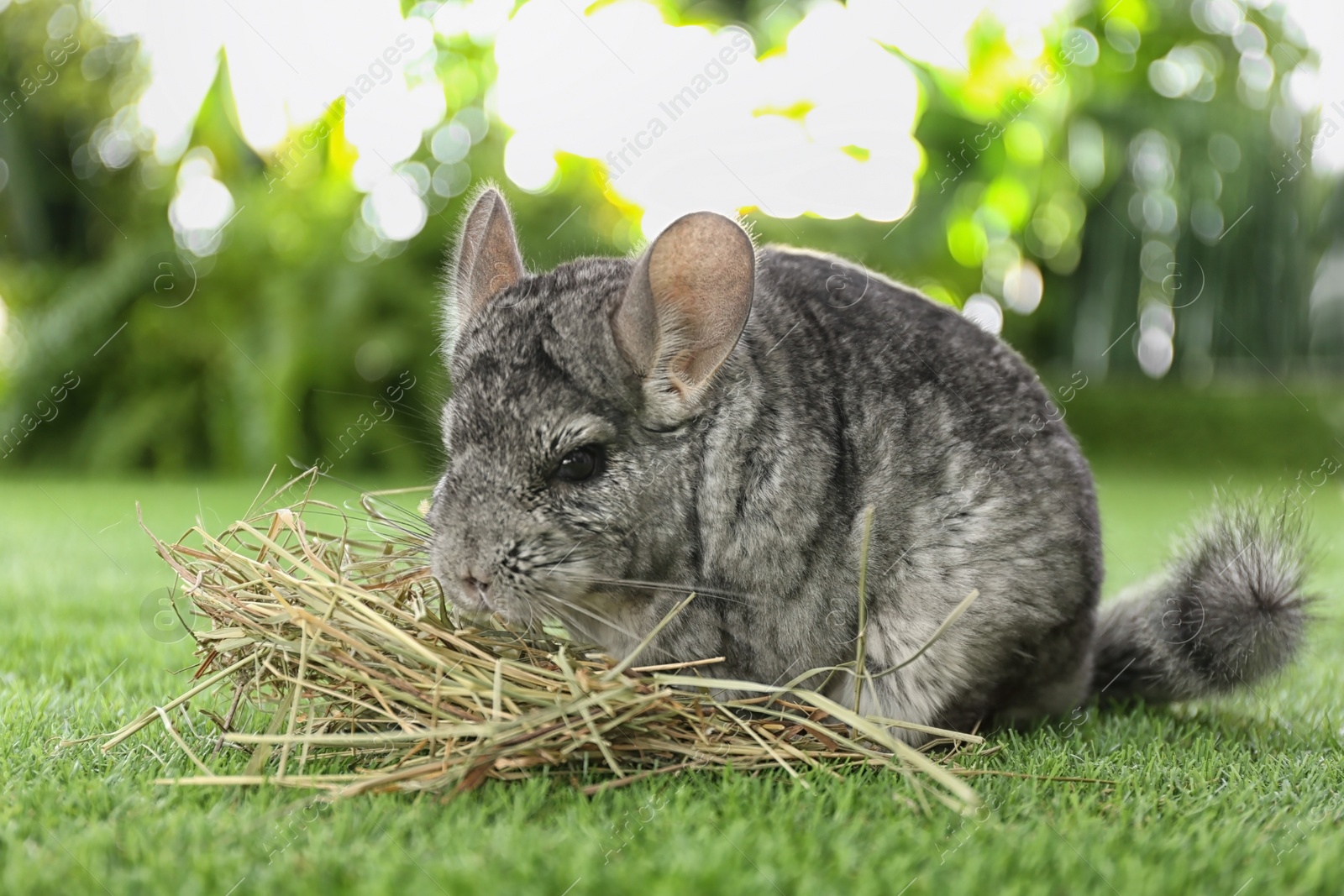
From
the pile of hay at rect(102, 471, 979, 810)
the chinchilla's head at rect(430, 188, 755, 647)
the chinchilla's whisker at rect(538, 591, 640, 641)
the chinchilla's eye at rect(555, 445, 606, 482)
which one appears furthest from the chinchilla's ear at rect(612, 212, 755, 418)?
the pile of hay at rect(102, 471, 979, 810)

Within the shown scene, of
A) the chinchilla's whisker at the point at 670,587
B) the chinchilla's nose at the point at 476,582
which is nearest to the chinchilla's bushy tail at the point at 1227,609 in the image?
the chinchilla's whisker at the point at 670,587

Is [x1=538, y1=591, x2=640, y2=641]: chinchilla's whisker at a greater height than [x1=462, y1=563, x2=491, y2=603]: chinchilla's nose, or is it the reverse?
[x1=462, y1=563, x2=491, y2=603]: chinchilla's nose

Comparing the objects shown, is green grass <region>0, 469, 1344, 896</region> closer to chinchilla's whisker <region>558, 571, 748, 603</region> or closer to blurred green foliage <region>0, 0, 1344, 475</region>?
chinchilla's whisker <region>558, 571, 748, 603</region>

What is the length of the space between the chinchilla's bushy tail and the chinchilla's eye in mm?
1992

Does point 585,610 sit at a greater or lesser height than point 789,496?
lesser

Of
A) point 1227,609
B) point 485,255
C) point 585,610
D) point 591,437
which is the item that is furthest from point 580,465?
point 1227,609

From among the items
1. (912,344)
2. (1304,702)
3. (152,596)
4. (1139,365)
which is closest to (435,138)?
(152,596)

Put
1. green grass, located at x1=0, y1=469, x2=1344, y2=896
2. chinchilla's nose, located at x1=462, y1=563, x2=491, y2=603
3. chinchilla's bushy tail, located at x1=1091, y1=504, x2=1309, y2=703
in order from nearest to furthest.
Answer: green grass, located at x1=0, y1=469, x2=1344, y2=896
chinchilla's nose, located at x1=462, y1=563, x2=491, y2=603
chinchilla's bushy tail, located at x1=1091, y1=504, x2=1309, y2=703

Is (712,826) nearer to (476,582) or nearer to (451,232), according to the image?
(476,582)

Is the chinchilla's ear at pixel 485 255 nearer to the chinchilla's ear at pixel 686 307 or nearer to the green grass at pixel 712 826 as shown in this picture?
the chinchilla's ear at pixel 686 307

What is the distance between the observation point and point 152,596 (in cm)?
467

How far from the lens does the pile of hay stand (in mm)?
2285

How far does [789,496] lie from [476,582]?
2.92 feet

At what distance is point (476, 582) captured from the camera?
8.45ft
